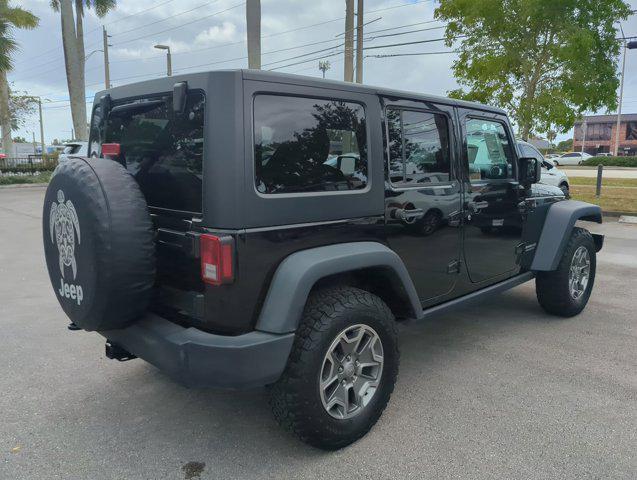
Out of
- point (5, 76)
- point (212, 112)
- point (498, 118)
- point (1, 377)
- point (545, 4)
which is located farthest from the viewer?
point (5, 76)

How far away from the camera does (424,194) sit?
129 inches

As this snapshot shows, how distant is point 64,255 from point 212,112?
1.11 m

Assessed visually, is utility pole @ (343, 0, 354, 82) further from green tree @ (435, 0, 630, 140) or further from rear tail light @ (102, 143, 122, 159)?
rear tail light @ (102, 143, 122, 159)

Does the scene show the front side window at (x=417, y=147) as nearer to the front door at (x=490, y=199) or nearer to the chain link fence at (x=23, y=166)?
the front door at (x=490, y=199)

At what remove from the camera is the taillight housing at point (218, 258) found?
230 cm

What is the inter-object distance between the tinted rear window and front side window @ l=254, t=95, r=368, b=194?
300 millimetres

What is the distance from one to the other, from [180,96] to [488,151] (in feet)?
8.32

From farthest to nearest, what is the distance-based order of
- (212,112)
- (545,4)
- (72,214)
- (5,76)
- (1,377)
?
(5,76), (545,4), (1,377), (72,214), (212,112)

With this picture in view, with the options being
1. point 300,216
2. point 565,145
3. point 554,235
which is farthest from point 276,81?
point 565,145

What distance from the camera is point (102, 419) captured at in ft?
10.00

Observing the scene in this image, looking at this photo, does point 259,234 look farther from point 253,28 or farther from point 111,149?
point 253,28

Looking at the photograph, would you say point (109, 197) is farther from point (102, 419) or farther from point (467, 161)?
point (467, 161)

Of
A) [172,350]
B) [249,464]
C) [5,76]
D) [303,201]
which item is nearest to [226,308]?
[172,350]

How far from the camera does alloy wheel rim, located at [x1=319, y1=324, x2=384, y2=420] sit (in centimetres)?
268
